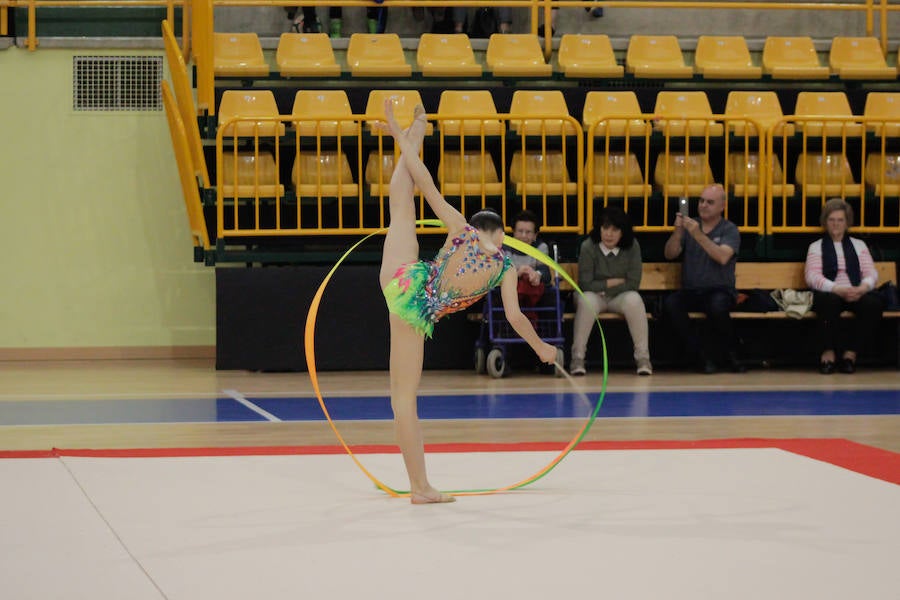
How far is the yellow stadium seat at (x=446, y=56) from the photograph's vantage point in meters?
10.4

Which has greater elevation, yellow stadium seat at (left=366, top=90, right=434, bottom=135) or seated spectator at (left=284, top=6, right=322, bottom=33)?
seated spectator at (left=284, top=6, right=322, bottom=33)

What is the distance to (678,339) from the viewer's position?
9.44 metres

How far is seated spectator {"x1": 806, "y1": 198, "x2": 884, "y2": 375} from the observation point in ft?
29.5

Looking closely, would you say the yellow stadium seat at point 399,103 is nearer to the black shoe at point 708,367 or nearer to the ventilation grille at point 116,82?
the ventilation grille at point 116,82

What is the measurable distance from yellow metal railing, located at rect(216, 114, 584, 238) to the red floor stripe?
11.7 ft

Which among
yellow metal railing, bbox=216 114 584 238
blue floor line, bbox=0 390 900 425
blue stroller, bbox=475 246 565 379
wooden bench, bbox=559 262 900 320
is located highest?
yellow metal railing, bbox=216 114 584 238

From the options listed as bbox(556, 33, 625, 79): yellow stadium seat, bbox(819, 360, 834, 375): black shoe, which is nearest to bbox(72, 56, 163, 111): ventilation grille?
bbox(556, 33, 625, 79): yellow stadium seat

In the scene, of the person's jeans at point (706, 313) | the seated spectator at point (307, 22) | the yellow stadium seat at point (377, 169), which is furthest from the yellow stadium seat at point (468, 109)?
the seated spectator at point (307, 22)

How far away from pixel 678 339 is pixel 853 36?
4595mm

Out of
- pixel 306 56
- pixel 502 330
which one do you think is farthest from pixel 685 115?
pixel 306 56

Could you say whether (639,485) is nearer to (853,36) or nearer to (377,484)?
(377,484)

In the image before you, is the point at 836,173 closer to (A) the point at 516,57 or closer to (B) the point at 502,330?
(A) the point at 516,57

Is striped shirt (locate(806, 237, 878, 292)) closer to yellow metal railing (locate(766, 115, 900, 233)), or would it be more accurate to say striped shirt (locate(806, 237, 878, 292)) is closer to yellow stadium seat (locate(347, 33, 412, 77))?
yellow metal railing (locate(766, 115, 900, 233))

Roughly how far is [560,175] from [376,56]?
→ 2.02 metres
